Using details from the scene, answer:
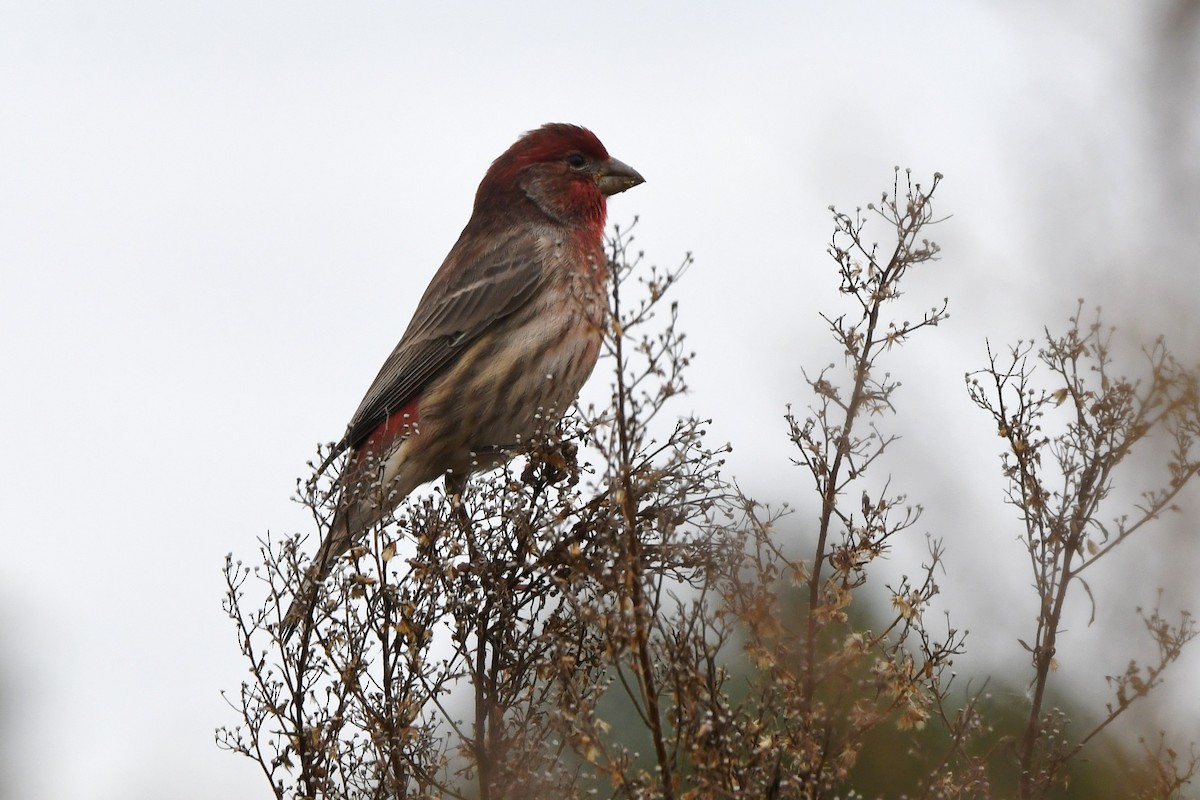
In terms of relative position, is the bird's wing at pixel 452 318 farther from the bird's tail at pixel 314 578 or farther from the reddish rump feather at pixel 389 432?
the bird's tail at pixel 314 578

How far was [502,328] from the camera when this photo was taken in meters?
8.20

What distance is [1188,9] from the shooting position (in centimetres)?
307

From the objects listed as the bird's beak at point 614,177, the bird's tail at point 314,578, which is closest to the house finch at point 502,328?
the bird's beak at point 614,177

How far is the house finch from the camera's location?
25.7 ft

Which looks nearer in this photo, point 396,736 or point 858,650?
point 858,650

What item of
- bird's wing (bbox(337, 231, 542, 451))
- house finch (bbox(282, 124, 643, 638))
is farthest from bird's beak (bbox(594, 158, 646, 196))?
bird's wing (bbox(337, 231, 542, 451))

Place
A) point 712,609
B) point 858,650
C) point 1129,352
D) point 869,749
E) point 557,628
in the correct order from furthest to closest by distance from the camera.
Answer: point 869,749
point 557,628
point 712,609
point 858,650
point 1129,352

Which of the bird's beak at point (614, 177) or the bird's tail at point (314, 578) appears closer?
the bird's tail at point (314, 578)

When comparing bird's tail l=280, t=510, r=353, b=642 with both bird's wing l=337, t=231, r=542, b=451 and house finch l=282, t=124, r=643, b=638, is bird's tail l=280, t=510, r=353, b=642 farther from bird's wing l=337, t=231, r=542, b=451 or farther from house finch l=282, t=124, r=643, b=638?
bird's wing l=337, t=231, r=542, b=451

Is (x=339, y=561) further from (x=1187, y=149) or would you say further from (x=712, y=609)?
(x=1187, y=149)

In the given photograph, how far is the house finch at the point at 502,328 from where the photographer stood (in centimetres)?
784

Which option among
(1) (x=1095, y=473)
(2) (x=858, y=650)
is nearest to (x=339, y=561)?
(2) (x=858, y=650)

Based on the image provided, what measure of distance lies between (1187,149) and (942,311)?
1348 mm

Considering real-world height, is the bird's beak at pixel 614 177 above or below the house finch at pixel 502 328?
above
